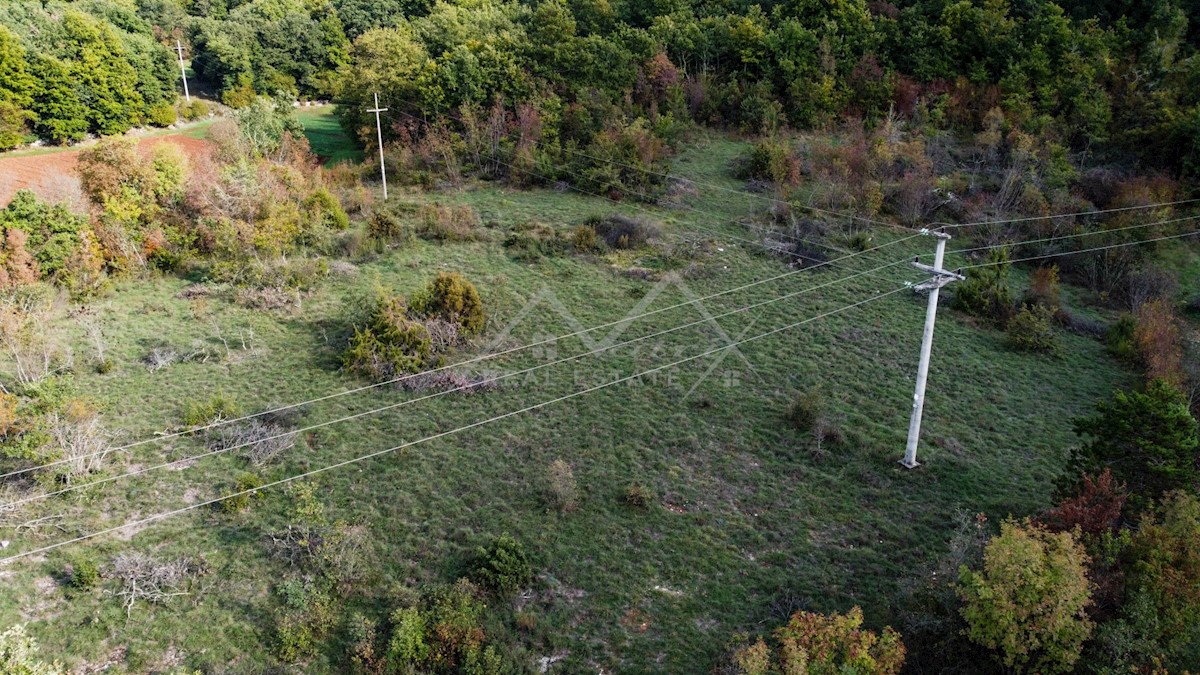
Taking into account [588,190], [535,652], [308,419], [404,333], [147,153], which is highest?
[147,153]

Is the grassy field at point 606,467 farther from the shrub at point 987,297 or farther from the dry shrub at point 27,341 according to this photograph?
the dry shrub at point 27,341

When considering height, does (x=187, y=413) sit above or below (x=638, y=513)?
above

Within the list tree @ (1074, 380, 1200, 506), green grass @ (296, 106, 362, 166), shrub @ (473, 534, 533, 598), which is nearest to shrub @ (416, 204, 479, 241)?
green grass @ (296, 106, 362, 166)

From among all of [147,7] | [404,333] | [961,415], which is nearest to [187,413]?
[404,333]

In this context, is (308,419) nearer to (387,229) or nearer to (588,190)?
(387,229)

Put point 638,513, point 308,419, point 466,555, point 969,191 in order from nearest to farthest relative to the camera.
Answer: point 466,555, point 638,513, point 308,419, point 969,191

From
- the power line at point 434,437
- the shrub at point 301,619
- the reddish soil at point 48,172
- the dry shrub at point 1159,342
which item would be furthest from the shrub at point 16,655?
the dry shrub at point 1159,342
